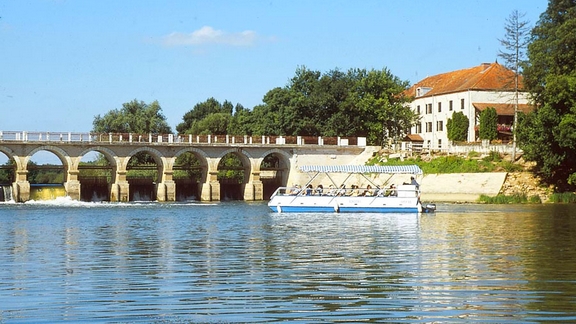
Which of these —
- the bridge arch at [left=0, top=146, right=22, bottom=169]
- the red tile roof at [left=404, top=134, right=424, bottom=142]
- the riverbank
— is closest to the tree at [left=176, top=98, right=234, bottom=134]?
the red tile roof at [left=404, top=134, right=424, bottom=142]

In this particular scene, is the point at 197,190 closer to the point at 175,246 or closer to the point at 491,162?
the point at 491,162

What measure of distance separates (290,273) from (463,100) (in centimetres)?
7738

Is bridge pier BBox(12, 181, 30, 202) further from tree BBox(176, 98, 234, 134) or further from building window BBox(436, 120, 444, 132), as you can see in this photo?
tree BBox(176, 98, 234, 134)

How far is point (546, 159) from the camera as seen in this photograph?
70.1 metres

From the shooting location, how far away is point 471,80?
329 ft

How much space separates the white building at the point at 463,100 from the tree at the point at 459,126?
2.49ft

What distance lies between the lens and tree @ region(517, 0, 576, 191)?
66.6m

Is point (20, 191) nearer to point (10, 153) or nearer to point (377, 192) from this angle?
point (10, 153)

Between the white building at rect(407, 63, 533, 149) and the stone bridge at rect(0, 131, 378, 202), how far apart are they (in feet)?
37.4

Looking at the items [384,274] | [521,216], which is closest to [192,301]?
[384,274]

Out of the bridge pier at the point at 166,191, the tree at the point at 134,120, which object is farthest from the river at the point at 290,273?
the tree at the point at 134,120

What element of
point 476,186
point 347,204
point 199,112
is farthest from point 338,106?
point 199,112

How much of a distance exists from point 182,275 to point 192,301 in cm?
481

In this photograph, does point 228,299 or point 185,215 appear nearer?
point 228,299
